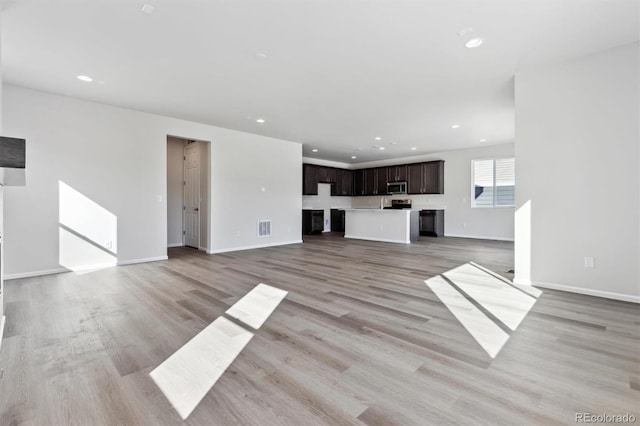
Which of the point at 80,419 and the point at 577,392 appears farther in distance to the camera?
the point at 577,392

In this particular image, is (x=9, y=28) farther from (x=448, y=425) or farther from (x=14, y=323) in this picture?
(x=448, y=425)

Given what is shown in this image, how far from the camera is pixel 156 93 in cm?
450

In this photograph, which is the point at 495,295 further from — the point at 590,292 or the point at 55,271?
the point at 55,271

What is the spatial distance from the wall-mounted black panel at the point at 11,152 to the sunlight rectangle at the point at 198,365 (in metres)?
1.55

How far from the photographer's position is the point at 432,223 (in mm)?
9586

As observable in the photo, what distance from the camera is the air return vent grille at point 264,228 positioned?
744cm

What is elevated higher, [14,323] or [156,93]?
[156,93]

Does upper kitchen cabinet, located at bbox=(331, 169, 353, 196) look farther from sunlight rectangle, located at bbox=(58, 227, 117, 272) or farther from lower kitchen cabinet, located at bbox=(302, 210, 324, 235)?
sunlight rectangle, located at bbox=(58, 227, 117, 272)

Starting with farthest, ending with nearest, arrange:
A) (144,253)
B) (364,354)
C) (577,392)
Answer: (144,253) → (364,354) → (577,392)

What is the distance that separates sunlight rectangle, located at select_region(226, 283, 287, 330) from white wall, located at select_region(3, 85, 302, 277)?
3087 millimetres

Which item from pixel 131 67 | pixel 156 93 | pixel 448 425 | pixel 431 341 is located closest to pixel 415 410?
pixel 448 425

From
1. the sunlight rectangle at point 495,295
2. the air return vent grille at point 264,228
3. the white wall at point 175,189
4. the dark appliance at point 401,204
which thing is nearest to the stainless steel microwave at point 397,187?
the dark appliance at point 401,204

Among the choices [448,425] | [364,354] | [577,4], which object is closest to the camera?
[448,425]

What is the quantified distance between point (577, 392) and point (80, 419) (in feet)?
8.53
